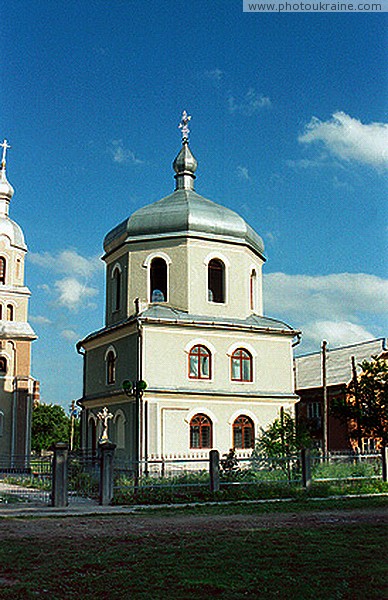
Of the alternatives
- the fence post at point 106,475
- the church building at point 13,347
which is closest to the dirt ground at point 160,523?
the fence post at point 106,475

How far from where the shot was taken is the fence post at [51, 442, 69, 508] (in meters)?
17.2

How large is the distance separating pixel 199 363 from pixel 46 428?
41591 mm

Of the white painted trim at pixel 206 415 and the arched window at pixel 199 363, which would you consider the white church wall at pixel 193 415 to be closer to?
the white painted trim at pixel 206 415

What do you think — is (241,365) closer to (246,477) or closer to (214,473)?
(246,477)

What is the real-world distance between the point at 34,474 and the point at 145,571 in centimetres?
1922

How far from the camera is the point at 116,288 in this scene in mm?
30750

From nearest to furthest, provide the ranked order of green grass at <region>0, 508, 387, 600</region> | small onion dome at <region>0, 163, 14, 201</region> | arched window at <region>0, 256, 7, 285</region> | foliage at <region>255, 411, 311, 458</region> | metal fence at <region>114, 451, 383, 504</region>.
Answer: green grass at <region>0, 508, 387, 600</region> < metal fence at <region>114, 451, 383, 504</region> < foliage at <region>255, 411, 311, 458</region> < arched window at <region>0, 256, 7, 285</region> < small onion dome at <region>0, 163, 14, 201</region>

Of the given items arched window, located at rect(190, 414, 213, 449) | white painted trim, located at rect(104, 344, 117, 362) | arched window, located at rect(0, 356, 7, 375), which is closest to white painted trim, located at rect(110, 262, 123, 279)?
white painted trim, located at rect(104, 344, 117, 362)

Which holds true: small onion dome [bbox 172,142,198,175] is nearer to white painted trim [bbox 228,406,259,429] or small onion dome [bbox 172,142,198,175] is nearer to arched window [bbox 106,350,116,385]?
arched window [bbox 106,350,116,385]

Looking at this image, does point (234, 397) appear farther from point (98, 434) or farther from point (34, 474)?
point (34, 474)

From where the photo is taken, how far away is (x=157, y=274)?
99.2 ft

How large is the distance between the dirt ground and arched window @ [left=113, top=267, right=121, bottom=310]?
637 inches

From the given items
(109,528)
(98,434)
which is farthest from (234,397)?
(109,528)

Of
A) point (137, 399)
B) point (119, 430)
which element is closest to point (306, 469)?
point (137, 399)
